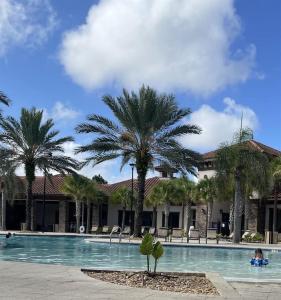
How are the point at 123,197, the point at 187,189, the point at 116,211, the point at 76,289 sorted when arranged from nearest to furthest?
1. the point at 76,289
2. the point at 187,189
3. the point at 123,197
4. the point at 116,211

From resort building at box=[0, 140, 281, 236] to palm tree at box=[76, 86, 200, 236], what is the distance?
1097cm

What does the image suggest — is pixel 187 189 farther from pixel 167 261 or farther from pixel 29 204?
pixel 167 261

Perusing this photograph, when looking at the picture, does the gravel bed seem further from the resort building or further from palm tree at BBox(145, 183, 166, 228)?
palm tree at BBox(145, 183, 166, 228)

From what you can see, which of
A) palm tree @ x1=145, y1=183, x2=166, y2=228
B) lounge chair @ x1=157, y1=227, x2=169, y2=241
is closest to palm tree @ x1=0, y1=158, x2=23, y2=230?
palm tree @ x1=145, y1=183, x2=166, y2=228

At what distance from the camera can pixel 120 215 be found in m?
51.0

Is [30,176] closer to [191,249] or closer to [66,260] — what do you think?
[191,249]

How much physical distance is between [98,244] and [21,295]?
66.2 feet

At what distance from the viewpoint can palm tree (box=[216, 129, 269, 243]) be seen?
108 feet

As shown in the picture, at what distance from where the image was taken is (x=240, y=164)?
109ft

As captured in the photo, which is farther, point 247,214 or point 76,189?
point 76,189

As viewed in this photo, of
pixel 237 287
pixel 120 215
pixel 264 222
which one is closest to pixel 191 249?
pixel 264 222

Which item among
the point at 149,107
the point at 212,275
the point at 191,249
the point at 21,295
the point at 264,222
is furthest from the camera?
the point at 264,222

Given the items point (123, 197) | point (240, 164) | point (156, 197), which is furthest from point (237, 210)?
point (123, 197)

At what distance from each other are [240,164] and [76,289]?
25024 mm
